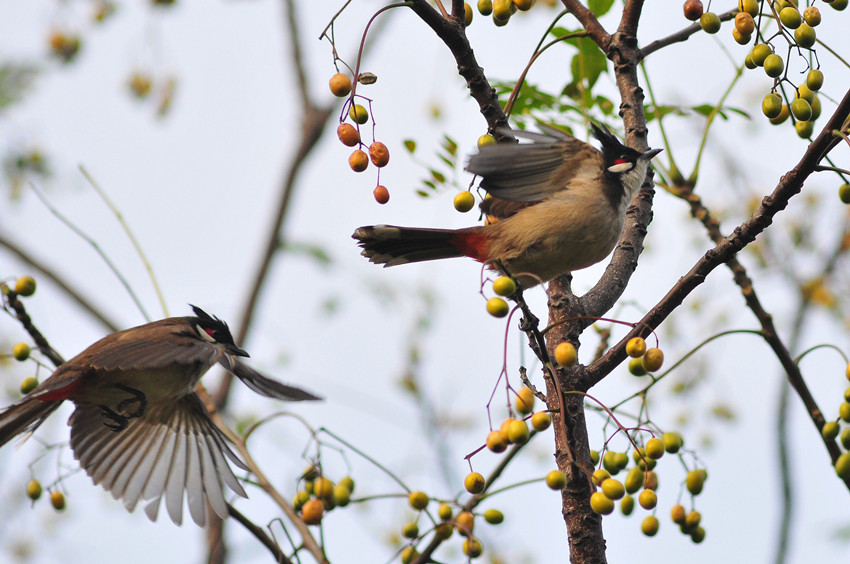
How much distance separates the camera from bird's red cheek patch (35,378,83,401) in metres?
3.71

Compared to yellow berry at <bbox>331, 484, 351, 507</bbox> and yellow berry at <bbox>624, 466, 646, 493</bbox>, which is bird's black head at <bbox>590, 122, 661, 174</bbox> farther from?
yellow berry at <bbox>331, 484, 351, 507</bbox>

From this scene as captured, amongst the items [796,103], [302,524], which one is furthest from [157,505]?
[796,103]

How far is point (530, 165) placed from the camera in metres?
3.42

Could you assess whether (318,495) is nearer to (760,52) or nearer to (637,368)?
(637,368)

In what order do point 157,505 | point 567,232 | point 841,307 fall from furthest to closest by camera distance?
point 841,307, point 157,505, point 567,232

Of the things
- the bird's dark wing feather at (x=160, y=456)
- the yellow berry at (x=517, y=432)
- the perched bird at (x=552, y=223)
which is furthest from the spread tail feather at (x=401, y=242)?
the yellow berry at (x=517, y=432)

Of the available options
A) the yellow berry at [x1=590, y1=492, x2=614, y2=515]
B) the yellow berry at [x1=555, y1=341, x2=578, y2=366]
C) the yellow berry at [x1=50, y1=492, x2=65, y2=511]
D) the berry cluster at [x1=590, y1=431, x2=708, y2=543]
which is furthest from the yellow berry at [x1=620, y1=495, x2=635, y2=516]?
the yellow berry at [x1=50, y1=492, x2=65, y2=511]

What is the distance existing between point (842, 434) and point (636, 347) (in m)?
1.09

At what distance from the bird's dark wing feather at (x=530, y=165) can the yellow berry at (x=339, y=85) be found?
1.49 ft

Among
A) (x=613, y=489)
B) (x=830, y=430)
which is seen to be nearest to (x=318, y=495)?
(x=613, y=489)

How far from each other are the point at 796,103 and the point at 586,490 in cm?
130

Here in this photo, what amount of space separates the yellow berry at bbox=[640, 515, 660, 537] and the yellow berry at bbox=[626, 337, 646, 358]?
777 mm

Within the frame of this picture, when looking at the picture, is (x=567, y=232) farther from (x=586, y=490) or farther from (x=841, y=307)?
(x=841, y=307)

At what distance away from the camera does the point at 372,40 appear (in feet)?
33.1
